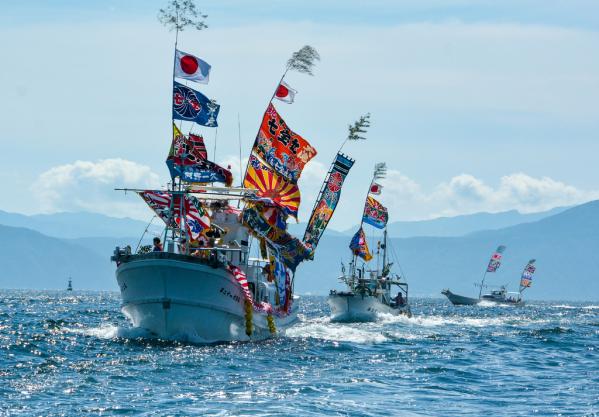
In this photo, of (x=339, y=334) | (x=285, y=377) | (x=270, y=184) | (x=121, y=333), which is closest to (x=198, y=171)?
(x=121, y=333)

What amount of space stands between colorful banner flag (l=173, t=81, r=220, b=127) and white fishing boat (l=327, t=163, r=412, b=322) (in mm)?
35782

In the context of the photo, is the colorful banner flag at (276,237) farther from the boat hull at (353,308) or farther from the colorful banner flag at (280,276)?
the boat hull at (353,308)

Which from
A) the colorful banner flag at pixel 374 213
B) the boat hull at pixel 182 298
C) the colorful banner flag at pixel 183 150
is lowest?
the boat hull at pixel 182 298

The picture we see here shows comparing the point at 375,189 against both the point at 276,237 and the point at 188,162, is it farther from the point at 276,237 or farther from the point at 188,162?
the point at 188,162

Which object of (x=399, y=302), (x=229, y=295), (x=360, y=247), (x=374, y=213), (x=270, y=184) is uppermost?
(x=374, y=213)

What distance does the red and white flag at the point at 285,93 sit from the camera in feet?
233

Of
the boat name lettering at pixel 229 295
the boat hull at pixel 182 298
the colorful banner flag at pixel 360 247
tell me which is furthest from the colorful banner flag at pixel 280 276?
the colorful banner flag at pixel 360 247

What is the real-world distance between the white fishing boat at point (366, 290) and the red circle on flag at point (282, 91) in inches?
907

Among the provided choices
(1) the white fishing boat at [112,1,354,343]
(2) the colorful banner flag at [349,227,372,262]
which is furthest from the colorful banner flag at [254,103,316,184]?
(2) the colorful banner flag at [349,227,372,262]

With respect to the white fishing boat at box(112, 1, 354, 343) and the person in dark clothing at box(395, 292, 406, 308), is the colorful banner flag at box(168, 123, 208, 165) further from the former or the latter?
the person in dark clothing at box(395, 292, 406, 308)

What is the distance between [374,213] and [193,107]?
161 feet

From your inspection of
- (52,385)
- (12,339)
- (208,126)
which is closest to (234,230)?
(208,126)

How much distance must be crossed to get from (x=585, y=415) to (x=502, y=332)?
49095 mm

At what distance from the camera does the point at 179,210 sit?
182 feet
